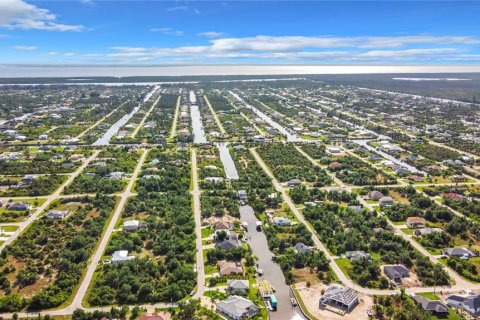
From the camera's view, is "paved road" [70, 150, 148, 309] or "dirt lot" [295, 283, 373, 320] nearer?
"dirt lot" [295, 283, 373, 320]

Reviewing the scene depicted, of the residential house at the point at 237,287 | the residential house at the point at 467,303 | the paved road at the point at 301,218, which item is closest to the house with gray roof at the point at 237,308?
the residential house at the point at 237,287

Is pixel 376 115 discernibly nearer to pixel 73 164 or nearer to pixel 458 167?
pixel 458 167

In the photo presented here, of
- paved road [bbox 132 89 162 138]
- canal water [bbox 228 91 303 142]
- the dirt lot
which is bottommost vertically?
the dirt lot

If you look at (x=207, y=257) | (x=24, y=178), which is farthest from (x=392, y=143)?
(x=24, y=178)

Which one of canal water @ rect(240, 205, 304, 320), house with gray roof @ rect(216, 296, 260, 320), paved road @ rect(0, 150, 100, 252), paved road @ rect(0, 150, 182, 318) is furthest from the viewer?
paved road @ rect(0, 150, 100, 252)

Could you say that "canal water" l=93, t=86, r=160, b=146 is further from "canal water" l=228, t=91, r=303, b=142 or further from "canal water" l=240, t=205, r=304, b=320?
"canal water" l=240, t=205, r=304, b=320

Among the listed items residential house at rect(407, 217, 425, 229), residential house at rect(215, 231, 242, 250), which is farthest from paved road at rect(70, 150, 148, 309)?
residential house at rect(407, 217, 425, 229)
